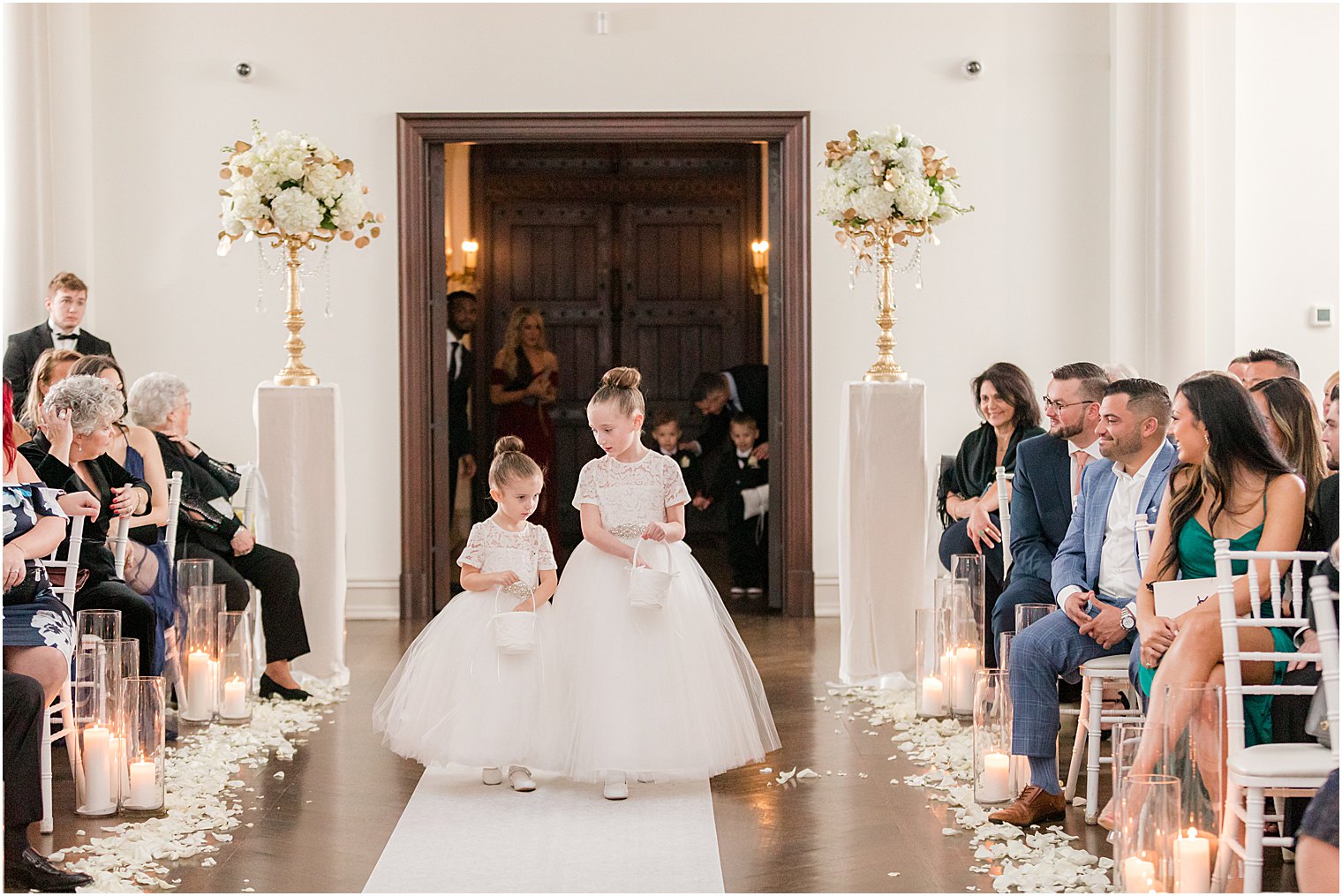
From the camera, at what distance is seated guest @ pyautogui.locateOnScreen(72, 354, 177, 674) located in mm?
A: 5156

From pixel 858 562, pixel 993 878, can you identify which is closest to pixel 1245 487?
pixel 993 878

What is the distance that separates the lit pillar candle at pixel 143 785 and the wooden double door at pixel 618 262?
614 centimetres

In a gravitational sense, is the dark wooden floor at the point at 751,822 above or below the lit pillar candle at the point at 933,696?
below

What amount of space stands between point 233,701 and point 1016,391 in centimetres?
327

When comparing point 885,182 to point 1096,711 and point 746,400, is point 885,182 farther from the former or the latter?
point 746,400

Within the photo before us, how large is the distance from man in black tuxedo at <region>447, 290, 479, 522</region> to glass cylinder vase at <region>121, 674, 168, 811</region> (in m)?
5.19

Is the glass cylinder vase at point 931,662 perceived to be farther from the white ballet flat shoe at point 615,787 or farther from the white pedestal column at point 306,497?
the white pedestal column at point 306,497

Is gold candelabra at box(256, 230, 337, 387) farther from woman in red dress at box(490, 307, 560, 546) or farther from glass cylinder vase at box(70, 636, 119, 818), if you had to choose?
woman in red dress at box(490, 307, 560, 546)

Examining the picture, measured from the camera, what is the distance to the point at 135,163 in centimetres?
778

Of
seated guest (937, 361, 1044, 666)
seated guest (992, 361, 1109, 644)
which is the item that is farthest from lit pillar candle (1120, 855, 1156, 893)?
seated guest (937, 361, 1044, 666)

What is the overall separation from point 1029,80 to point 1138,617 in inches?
185

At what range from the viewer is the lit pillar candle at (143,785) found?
409cm

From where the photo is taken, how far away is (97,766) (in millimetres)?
4062

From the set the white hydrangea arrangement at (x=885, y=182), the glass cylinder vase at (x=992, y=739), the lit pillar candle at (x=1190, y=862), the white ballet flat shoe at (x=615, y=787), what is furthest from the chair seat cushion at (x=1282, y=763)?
the white hydrangea arrangement at (x=885, y=182)
